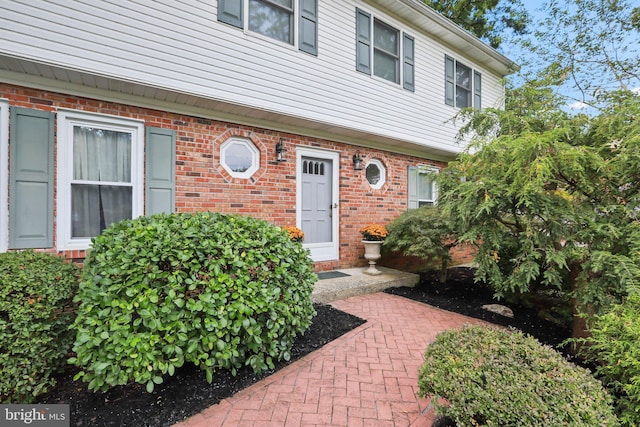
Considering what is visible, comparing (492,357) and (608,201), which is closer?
(492,357)

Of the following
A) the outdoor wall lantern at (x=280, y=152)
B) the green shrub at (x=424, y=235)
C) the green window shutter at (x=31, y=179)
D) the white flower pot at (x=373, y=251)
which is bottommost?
the white flower pot at (x=373, y=251)

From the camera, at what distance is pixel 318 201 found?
576cm

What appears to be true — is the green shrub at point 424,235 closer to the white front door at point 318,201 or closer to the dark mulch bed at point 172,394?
the white front door at point 318,201

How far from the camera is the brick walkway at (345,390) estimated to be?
78.2 inches

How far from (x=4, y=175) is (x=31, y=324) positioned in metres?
2.01

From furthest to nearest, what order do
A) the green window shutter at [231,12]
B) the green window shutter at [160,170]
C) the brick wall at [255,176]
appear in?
the green window shutter at [231,12]
the green window shutter at [160,170]
the brick wall at [255,176]

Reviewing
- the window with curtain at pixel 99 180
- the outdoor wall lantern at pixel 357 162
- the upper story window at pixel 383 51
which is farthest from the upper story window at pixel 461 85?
Answer: the window with curtain at pixel 99 180

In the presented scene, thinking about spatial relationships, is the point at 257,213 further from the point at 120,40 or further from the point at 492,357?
the point at 492,357

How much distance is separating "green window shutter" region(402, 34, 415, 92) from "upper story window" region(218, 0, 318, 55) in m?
2.25

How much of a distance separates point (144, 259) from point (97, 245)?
52 centimetres

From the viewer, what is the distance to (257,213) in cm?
492

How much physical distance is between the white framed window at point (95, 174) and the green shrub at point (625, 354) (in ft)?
15.7

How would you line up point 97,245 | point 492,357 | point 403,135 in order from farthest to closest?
point 403,135 < point 97,245 < point 492,357

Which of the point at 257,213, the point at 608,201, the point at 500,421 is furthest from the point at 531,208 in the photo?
the point at 257,213
